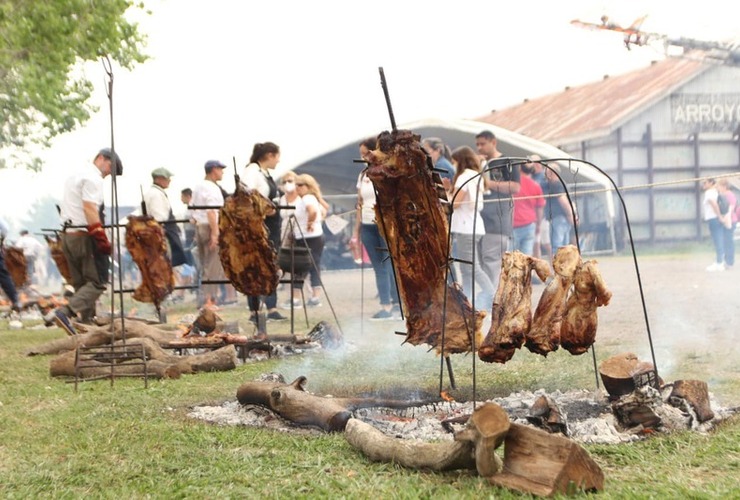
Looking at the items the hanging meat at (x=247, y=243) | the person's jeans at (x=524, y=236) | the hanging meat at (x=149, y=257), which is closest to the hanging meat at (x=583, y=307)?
the hanging meat at (x=247, y=243)

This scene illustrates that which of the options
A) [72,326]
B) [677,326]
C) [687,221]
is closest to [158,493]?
[72,326]

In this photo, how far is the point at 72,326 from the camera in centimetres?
1043

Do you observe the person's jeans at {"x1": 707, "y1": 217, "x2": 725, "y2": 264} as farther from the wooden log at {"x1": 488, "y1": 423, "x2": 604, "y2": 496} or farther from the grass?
the wooden log at {"x1": 488, "y1": 423, "x2": 604, "y2": 496}

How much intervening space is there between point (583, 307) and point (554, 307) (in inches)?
8.9

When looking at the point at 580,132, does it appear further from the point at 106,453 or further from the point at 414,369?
the point at 106,453

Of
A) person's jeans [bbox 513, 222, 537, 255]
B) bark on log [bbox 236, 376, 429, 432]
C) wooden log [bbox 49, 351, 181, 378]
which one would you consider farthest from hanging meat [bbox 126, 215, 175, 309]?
bark on log [bbox 236, 376, 429, 432]

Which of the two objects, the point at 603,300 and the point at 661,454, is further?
the point at 603,300

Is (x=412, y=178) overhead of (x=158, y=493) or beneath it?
overhead

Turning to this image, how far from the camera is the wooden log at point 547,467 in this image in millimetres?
3793

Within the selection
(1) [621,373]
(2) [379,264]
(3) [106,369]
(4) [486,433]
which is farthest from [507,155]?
Result: (4) [486,433]

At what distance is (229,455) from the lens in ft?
15.7

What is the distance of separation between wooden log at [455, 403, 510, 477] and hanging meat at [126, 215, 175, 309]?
817 cm

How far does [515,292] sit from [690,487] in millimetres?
2051

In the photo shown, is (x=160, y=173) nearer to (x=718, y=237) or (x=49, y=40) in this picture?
(x=49, y=40)
